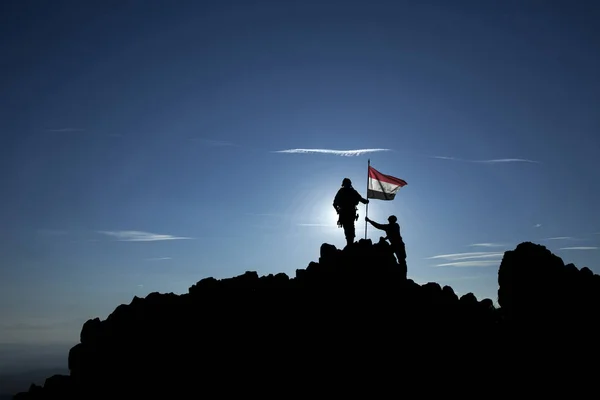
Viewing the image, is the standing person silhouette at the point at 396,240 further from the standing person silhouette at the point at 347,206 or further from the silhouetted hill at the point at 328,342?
the standing person silhouette at the point at 347,206

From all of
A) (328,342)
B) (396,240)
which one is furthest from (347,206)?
(328,342)

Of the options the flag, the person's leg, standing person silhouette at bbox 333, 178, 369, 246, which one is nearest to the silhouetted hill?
the person's leg

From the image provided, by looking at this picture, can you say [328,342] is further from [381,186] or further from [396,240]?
[381,186]

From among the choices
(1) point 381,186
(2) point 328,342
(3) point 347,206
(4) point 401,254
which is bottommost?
(2) point 328,342

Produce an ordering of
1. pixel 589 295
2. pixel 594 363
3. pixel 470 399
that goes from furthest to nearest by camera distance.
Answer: pixel 589 295 → pixel 594 363 → pixel 470 399

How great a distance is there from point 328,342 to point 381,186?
12160mm

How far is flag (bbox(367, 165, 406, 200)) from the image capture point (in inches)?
1198

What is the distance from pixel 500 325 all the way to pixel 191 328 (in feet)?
69.5

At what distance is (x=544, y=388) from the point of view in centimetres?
2453

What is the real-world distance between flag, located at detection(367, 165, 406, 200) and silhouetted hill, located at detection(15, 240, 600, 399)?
4311 millimetres

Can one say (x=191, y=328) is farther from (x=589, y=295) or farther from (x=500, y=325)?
(x=589, y=295)

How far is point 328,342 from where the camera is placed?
24.3 metres

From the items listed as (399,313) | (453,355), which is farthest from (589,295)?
(399,313)

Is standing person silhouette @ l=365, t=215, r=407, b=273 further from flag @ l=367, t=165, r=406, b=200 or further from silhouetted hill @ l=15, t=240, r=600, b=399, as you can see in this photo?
flag @ l=367, t=165, r=406, b=200
